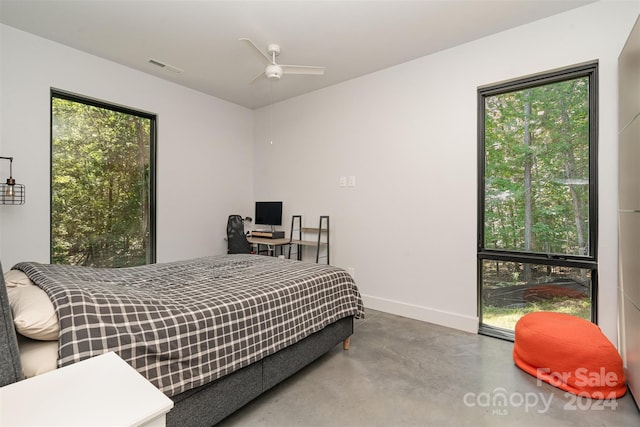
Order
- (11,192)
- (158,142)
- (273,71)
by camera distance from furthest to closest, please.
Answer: (158,142), (273,71), (11,192)

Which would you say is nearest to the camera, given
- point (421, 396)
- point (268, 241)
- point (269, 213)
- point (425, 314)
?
point (421, 396)

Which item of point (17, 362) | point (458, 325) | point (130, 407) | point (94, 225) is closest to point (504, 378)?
point (458, 325)

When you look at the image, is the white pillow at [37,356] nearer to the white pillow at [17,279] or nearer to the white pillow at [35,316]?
the white pillow at [35,316]

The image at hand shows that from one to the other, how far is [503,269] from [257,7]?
3.05 meters

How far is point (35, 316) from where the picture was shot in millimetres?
1062

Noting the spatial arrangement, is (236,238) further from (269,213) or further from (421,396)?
(421,396)

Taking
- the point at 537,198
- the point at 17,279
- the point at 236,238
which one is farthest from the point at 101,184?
the point at 537,198

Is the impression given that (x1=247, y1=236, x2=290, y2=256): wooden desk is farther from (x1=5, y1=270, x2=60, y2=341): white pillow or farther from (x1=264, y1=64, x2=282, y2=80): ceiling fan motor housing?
(x1=5, y1=270, x2=60, y2=341): white pillow

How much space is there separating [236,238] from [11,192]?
7.57 ft

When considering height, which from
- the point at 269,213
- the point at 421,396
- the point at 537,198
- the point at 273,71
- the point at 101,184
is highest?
the point at 273,71

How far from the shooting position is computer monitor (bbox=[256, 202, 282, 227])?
14.4ft

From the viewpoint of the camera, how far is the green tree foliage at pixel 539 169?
8.08ft

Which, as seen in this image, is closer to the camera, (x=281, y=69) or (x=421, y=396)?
(x=421, y=396)

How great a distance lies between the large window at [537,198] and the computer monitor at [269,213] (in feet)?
8.40
